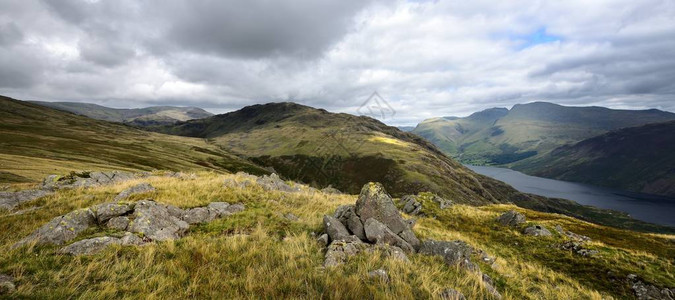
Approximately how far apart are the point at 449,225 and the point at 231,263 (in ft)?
89.6

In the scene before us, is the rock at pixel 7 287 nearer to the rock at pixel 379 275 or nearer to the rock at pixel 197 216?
the rock at pixel 379 275

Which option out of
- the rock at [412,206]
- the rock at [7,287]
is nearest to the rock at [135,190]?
the rock at [7,287]

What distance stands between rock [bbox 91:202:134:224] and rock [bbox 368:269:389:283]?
11.1 meters

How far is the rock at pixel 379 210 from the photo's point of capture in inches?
552

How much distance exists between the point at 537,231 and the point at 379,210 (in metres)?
19.8

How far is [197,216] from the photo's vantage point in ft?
46.7

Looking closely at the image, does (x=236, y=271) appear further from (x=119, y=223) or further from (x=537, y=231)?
(x=537, y=231)

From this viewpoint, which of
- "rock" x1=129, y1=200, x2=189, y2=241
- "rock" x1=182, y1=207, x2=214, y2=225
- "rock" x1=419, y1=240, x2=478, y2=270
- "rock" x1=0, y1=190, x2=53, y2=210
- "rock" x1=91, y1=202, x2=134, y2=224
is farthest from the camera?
"rock" x1=0, y1=190, x2=53, y2=210

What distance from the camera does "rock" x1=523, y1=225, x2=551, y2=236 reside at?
24.9m

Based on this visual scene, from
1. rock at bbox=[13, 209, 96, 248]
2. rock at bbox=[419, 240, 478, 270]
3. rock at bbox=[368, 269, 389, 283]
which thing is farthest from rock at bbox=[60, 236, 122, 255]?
rock at bbox=[419, 240, 478, 270]

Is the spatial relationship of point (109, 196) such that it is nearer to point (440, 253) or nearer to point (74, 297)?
point (74, 297)

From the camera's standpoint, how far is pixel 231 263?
7.90 m

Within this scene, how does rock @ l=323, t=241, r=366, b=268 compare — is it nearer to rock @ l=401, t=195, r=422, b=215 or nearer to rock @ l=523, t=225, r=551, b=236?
rock @ l=523, t=225, r=551, b=236

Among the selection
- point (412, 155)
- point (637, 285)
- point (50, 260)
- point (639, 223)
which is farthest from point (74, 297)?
point (639, 223)
